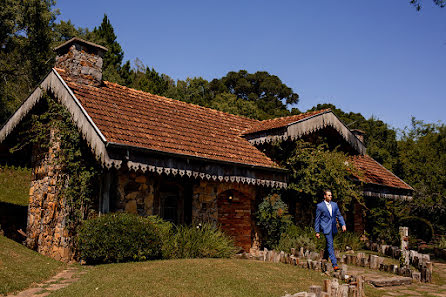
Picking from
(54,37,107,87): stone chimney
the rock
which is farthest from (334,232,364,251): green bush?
(54,37,107,87): stone chimney

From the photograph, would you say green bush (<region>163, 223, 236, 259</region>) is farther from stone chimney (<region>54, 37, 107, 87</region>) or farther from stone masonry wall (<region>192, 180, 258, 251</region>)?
stone chimney (<region>54, 37, 107, 87</region>)

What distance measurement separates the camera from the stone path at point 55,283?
737 centimetres

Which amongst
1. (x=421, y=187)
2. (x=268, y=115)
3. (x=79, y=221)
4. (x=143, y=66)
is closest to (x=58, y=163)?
(x=79, y=221)

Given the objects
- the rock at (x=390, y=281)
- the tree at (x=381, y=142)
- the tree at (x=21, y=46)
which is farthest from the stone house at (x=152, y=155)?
the tree at (x=21, y=46)

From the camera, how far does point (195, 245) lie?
35.1 ft

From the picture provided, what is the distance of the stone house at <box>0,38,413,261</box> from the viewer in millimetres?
10695

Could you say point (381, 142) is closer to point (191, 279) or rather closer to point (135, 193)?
point (135, 193)

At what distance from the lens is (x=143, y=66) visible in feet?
191

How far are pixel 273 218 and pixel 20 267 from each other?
26.4 ft

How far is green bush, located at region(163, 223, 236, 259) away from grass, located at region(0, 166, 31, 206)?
12096mm

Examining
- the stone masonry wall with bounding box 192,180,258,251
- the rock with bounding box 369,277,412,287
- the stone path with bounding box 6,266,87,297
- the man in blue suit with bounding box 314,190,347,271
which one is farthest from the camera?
the stone masonry wall with bounding box 192,180,258,251

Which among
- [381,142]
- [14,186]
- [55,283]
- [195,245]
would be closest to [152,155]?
[195,245]

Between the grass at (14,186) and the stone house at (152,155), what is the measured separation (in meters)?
6.83

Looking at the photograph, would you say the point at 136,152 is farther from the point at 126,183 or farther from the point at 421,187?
the point at 421,187
